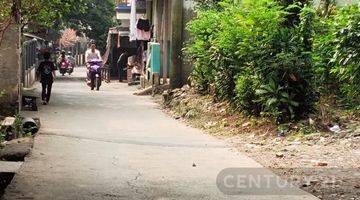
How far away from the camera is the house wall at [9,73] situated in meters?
12.8

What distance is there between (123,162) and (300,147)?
9.19 feet

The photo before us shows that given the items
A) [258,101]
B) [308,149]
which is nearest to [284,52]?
[258,101]

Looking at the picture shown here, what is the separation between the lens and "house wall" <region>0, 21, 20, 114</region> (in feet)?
41.9

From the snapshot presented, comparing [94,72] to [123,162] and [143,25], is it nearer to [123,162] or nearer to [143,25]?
[143,25]

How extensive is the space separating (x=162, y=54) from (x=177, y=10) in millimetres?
3354

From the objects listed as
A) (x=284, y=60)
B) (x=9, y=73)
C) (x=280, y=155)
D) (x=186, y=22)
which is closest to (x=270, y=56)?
(x=284, y=60)

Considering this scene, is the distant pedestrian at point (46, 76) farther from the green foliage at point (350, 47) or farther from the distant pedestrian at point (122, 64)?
the distant pedestrian at point (122, 64)

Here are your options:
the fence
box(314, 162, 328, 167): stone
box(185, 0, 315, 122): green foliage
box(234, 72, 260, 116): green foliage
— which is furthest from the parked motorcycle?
box(314, 162, 328, 167): stone

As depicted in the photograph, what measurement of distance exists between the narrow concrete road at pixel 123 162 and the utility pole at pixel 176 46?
473 cm

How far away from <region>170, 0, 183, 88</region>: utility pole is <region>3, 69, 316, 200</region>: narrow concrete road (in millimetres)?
4730

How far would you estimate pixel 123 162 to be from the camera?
7344 millimetres

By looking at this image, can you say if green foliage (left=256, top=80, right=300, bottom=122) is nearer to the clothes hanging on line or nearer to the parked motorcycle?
the parked motorcycle

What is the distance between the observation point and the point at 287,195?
555 cm

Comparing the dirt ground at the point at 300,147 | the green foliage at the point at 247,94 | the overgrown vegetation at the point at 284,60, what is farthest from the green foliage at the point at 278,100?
the green foliage at the point at 247,94
